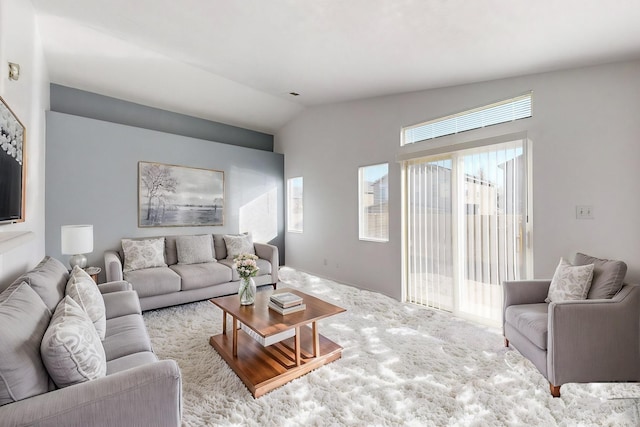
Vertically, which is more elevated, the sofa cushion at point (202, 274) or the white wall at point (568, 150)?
the white wall at point (568, 150)

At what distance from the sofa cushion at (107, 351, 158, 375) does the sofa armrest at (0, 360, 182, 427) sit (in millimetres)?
367

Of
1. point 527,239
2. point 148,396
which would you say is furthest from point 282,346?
point 527,239

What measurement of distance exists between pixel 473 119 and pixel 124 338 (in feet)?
12.2

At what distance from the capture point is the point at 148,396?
1.20 m

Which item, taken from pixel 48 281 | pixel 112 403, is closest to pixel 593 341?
pixel 112 403

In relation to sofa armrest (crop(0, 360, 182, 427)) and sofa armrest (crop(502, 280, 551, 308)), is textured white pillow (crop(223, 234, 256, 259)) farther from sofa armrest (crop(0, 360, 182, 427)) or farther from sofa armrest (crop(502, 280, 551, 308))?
sofa armrest (crop(502, 280, 551, 308))

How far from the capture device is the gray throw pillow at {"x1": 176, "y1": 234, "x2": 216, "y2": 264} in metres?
4.05

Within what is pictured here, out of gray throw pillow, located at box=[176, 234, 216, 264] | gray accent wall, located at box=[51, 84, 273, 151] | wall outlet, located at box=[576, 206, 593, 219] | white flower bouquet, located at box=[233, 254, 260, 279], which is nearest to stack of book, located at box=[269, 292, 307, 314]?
white flower bouquet, located at box=[233, 254, 260, 279]

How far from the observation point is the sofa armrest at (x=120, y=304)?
2.20 meters

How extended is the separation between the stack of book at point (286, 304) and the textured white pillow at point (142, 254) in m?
2.22

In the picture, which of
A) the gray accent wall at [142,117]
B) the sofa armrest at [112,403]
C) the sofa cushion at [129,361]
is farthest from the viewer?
the gray accent wall at [142,117]

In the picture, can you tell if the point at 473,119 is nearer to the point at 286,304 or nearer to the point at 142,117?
the point at 286,304

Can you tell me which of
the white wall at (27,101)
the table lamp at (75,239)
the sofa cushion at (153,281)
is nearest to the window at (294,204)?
the sofa cushion at (153,281)

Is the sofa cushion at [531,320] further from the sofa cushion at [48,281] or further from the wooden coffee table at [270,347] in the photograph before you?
the sofa cushion at [48,281]
